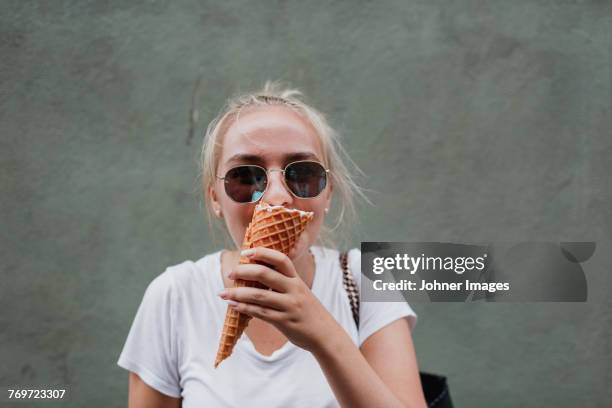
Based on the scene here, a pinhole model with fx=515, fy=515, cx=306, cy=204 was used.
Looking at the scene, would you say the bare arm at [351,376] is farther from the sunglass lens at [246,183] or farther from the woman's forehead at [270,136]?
the woman's forehead at [270,136]

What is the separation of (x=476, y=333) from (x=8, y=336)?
299 centimetres

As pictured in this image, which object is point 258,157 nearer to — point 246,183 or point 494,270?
point 246,183

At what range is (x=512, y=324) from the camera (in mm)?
3412

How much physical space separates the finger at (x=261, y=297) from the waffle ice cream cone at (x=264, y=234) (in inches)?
6.7

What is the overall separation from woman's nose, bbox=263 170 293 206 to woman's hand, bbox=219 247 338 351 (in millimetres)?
321

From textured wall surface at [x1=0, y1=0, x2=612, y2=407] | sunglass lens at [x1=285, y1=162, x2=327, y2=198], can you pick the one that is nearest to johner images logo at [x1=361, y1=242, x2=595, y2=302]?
textured wall surface at [x1=0, y1=0, x2=612, y2=407]

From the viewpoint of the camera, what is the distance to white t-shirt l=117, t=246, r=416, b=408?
1.69 metres

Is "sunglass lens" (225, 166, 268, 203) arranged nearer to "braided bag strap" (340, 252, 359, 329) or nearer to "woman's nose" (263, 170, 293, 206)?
"woman's nose" (263, 170, 293, 206)

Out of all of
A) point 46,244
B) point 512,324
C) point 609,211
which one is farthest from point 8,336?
point 609,211

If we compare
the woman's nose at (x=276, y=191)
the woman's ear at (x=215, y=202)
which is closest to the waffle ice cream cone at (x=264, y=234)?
the woman's nose at (x=276, y=191)

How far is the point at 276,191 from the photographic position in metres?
1.66

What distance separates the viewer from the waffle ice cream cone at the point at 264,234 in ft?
4.97

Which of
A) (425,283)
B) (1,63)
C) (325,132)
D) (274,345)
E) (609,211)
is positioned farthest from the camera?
(609,211)

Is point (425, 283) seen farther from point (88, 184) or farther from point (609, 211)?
point (88, 184)
